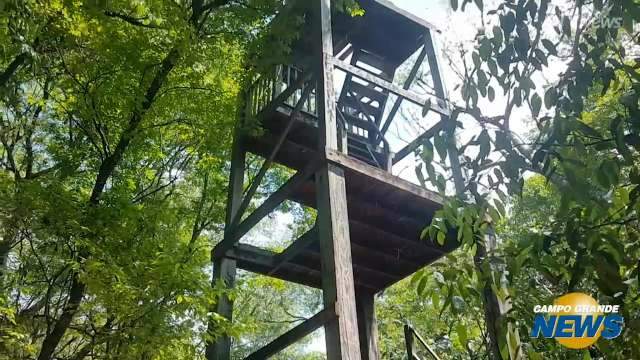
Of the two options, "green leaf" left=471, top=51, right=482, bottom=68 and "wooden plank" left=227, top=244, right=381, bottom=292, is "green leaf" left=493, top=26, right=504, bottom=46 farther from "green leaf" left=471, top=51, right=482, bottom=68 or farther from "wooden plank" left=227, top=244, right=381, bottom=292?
"wooden plank" left=227, top=244, right=381, bottom=292

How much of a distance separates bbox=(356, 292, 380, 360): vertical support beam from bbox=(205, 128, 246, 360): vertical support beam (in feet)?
6.13

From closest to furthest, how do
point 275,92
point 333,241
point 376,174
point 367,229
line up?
point 333,241 < point 376,174 < point 367,229 < point 275,92

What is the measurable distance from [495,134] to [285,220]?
459 inches

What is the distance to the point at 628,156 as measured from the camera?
1.27 m

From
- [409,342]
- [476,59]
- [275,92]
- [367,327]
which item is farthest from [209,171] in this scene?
[476,59]

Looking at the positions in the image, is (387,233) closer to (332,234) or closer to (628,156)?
(332,234)

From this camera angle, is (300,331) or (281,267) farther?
(281,267)

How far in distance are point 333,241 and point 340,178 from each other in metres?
0.63

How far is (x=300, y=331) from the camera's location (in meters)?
4.15

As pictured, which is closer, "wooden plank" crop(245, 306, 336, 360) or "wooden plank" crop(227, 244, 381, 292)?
"wooden plank" crop(245, 306, 336, 360)

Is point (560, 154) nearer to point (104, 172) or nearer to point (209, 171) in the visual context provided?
point (104, 172)

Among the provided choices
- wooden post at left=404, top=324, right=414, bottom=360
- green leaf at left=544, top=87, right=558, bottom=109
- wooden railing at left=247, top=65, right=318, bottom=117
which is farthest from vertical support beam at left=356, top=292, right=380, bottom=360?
green leaf at left=544, top=87, right=558, bottom=109

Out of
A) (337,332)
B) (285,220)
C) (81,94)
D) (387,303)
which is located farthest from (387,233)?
(387,303)

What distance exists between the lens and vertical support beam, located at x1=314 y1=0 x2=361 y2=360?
3.55m
